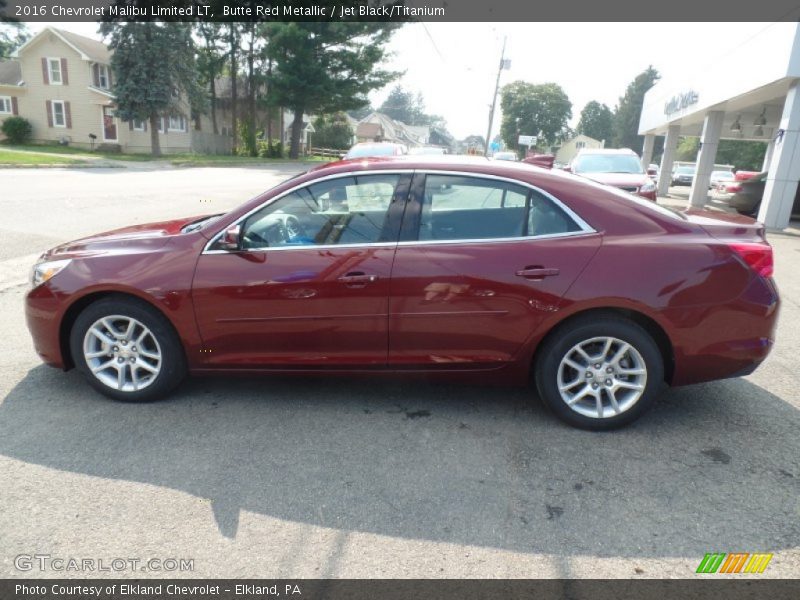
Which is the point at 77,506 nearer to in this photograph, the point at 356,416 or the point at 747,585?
the point at 356,416

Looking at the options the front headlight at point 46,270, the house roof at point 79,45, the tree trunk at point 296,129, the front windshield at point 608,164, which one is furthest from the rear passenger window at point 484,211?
the tree trunk at point 296,129

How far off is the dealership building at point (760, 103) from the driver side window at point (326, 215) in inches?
498

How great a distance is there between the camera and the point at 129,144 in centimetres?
4178

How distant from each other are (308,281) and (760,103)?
19.4m

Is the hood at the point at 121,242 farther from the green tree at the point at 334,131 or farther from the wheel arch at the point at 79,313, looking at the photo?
the green tree at the point at 334,131

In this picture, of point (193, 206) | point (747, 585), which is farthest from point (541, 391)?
point (193, 206)

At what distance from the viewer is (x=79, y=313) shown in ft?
12.8

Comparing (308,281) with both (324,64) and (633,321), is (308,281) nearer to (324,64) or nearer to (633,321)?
(633,321)

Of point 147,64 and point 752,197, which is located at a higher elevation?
point 147,64

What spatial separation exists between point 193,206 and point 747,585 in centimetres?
1349

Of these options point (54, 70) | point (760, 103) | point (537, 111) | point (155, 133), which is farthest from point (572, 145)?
point (760, 103)

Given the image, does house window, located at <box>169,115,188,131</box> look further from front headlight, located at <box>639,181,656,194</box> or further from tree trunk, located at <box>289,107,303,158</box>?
front headlight, located at <box>639,181,656,194</box>

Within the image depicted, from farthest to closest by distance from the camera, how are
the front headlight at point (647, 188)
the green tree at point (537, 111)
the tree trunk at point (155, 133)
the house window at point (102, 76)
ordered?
the green tree at point (537, 111) → the house window at point (102, 76) → the tree trunk at point (155, 133) → the front headlight at point (647, 188)

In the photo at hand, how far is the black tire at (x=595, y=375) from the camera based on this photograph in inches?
138
